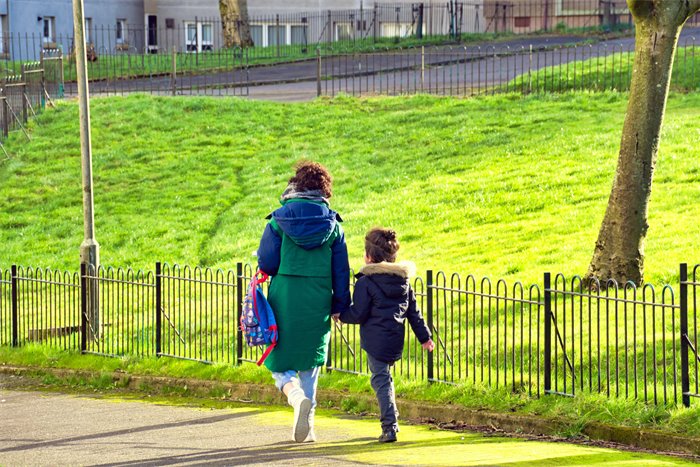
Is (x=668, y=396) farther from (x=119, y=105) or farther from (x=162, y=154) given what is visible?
(x=119, y=105)

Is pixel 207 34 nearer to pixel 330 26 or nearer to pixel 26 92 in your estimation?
pixel 330 26

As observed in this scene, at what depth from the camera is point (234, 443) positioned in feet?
31.0

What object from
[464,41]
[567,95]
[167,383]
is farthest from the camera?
[464,41]

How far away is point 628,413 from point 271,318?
2867mm

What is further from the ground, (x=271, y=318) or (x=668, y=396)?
(x=271, y=318)

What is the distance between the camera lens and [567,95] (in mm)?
27984

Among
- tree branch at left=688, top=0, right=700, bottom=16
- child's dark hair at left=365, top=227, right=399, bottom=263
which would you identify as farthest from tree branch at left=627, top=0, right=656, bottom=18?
child's dark hair at left=365, top=227, right=399, bottom=263

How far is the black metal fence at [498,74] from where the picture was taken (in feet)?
95.9

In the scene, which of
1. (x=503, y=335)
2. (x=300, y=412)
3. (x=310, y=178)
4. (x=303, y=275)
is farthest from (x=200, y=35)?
(x=300, y=412)

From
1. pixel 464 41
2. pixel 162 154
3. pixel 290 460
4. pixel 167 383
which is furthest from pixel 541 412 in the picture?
pixel 464 41

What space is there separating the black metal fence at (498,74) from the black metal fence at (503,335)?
14721 millimetres

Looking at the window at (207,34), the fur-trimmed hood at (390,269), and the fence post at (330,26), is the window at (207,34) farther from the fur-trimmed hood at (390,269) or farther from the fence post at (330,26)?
the fur-trimmed hood at (390,269)

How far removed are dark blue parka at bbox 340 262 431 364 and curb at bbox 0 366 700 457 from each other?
1.48m

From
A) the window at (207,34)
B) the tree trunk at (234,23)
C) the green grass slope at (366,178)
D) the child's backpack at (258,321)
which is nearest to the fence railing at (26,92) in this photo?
the green grass slope at (366,178)
